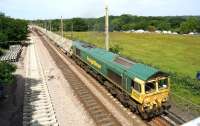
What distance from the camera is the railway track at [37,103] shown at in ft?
71.9

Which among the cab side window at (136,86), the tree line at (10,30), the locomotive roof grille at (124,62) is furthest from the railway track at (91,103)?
the tree line at (10,30)

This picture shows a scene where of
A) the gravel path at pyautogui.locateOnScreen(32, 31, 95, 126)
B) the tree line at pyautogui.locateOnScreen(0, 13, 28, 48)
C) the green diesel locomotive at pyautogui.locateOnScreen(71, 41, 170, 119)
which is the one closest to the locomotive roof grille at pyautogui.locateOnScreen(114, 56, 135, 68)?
the green diesel locomotive at pyautogui.locateOnScreen(71, 41, 170, 119)

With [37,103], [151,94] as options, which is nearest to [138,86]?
[151,94]

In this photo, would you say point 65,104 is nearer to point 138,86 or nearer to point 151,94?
point 138,86

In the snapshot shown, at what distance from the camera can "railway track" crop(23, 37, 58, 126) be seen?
2192cm

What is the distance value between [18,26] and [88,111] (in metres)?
57.5

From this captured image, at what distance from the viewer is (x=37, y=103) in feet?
85.1

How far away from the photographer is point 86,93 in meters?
28.9

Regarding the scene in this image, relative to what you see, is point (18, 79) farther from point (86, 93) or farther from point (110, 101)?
point (110, 101)

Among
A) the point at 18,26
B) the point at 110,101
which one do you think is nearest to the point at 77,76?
the point at 110,101

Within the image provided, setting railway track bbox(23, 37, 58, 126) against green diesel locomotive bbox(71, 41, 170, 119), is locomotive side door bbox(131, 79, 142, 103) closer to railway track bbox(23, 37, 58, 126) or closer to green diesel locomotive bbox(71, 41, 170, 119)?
green diesel locomotive bbox(71, 41, 170, 119)

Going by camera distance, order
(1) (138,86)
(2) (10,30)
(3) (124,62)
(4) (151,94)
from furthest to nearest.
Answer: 1. (2) (10,30)
2. (3) (124,62)
3. (1) (138,86)
4. (4) (151,94)

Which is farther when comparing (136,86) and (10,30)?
(10,30)

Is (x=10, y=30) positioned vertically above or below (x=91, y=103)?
above
